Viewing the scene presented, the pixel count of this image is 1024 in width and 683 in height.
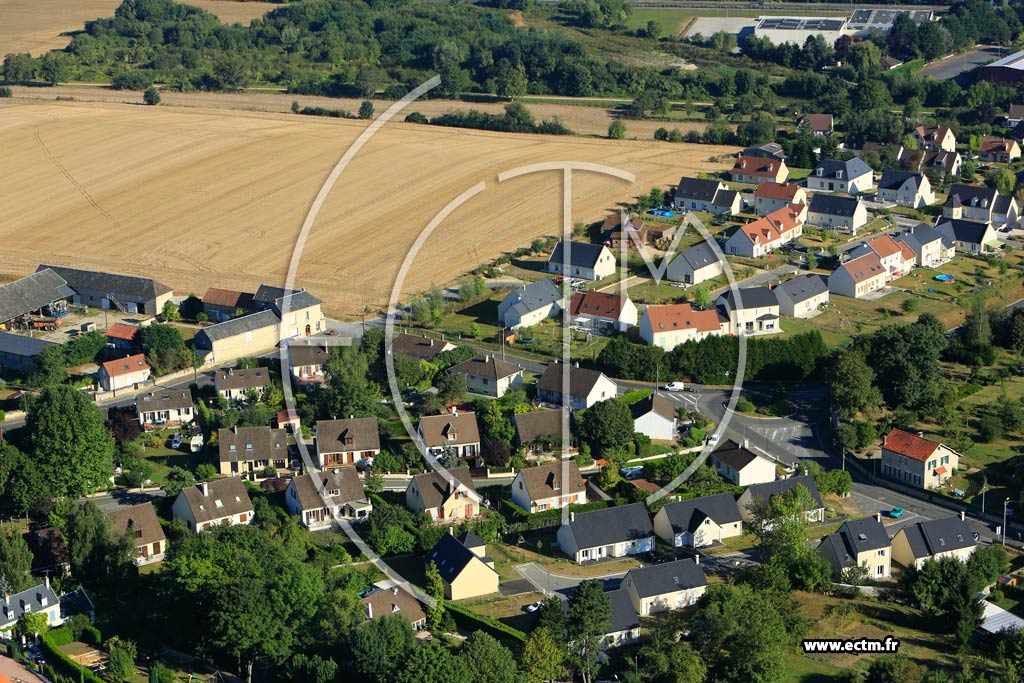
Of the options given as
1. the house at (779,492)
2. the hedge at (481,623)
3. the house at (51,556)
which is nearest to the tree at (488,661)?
the hedge at (481,623)

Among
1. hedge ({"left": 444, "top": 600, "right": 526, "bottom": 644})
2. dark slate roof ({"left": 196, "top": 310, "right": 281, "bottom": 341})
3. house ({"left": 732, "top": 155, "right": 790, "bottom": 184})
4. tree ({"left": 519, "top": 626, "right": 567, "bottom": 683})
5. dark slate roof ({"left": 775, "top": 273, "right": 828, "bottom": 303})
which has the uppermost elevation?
house ({"left": 732, "top": 155, "right": 790, "bottom": 184})

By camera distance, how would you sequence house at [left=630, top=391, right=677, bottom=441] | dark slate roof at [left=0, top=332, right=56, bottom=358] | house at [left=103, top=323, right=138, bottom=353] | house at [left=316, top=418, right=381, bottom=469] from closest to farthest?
house at [left=316, top=418, right=381, bottom=469] → house at [left=630, top=391, right=677, bottom=441] → dark slate roof at [left=0, top=332, right=56, bottom=358] → house at [left=103, top=323, right=138, bottom=353]

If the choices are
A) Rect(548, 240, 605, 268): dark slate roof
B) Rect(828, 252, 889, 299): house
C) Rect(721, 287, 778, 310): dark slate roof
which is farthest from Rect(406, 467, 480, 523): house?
Rect(828, 252, 889, 299): house

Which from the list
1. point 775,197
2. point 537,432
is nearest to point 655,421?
point 537,432

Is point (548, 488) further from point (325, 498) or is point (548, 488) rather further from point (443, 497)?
point (325, 498)

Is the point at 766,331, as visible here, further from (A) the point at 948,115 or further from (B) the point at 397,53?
(B) the point at 397,53

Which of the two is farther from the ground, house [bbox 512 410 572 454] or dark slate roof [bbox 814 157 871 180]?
dark slate roof [bbox 814 157 871 180]

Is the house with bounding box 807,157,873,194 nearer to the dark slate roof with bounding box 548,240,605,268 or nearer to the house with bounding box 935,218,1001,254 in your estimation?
the house with bounding box 935,218,1001,254
